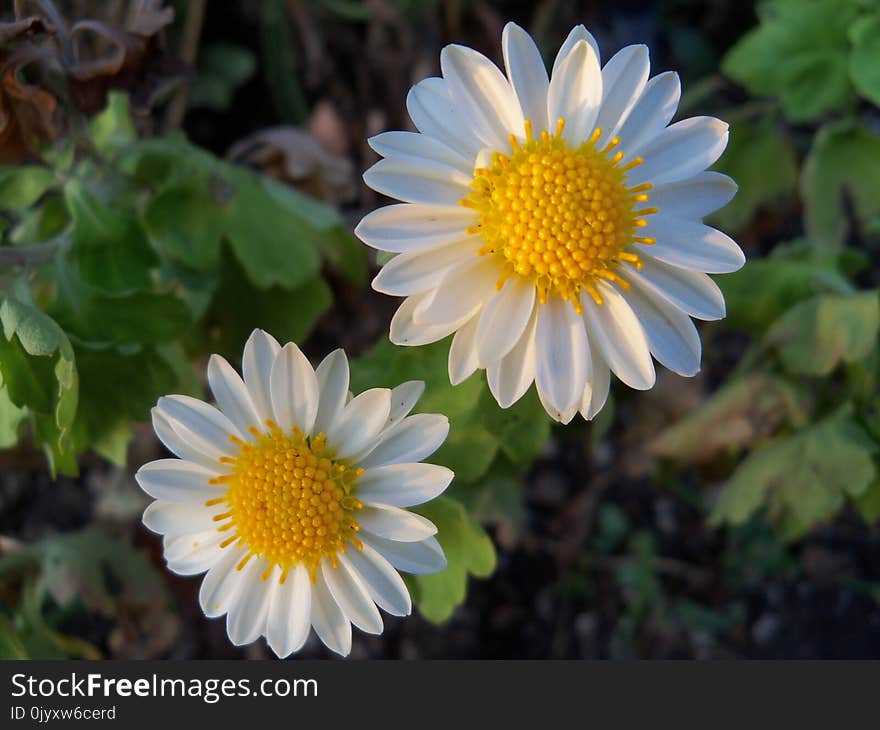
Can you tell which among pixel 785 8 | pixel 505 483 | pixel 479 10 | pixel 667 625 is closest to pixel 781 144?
pixel 785 8

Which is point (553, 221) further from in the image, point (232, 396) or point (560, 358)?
point (232, 396)

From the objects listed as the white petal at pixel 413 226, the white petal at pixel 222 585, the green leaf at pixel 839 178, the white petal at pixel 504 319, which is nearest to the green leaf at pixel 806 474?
the green leaf at pixel 839 178

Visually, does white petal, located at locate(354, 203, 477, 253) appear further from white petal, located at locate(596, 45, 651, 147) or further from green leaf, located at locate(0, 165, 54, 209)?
green leaf, located at locate(0, 165, 54, 209)

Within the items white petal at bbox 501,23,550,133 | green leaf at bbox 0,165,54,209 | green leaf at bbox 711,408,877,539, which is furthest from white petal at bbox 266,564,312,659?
green leaf at bbox 711,408,877,539

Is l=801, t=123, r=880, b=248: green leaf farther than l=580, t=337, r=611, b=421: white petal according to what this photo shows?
Yes

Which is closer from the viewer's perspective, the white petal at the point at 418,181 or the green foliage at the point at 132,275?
the white petal at the point at 418,181

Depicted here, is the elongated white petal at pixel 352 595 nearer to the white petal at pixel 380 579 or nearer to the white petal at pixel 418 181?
the white petal at pixel 380 579

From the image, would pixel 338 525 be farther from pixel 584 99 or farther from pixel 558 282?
pixel 584 99
